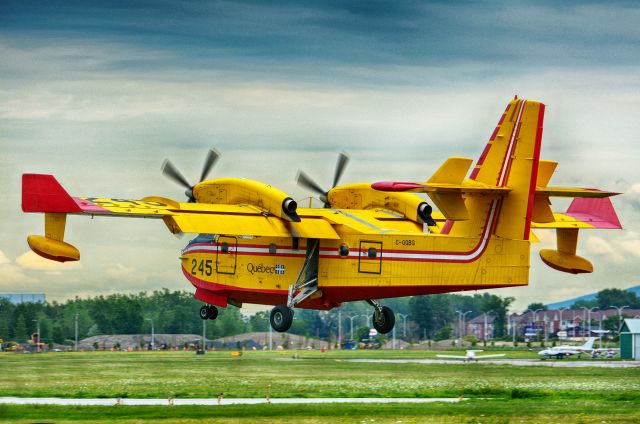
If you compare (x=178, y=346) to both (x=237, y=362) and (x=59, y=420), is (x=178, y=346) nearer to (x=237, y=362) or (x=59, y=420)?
(x=237, y=362)

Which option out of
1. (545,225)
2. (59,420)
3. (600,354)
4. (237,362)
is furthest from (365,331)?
(59,420)

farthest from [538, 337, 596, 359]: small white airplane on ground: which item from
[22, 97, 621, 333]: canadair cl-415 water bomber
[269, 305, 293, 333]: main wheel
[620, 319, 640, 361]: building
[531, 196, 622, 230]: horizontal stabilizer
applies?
[269, 305, 293, 333]: main wheel

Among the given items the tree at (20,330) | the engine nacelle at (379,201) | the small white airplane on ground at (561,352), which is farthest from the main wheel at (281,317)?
the small white airplane on ground at (561,352)

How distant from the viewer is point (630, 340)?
102562 mm

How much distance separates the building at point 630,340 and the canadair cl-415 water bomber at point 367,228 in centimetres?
5373

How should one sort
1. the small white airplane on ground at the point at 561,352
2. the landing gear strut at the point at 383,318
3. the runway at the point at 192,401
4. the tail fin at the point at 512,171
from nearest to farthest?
the tail fin at the point at 512,171
the runway at the point at 192,401
the landing gear strut at the point at 383,318
the small white airplane on ground at the point at 561,352

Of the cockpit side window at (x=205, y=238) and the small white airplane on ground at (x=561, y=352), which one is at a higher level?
the cockpit side window at (x=205, y=238)

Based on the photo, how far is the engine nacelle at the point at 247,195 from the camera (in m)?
45.6

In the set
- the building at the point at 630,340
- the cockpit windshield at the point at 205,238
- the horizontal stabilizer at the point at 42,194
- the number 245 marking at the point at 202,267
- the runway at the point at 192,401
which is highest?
the horizontal stabilizer at the point at 42,194

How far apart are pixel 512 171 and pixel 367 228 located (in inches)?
269

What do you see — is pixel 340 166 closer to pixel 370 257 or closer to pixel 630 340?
pixel 370 257

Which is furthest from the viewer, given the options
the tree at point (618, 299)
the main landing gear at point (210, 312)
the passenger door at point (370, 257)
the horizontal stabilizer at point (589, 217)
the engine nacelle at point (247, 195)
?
the tree at point (618, 299)

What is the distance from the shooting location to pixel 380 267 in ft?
144

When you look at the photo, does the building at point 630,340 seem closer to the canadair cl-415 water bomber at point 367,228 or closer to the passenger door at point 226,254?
the canadair cl-415 water bomber at point 367,228
